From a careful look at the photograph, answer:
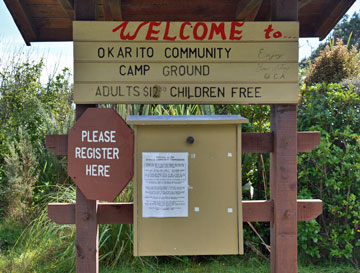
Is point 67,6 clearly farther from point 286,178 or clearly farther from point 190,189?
point 286,178

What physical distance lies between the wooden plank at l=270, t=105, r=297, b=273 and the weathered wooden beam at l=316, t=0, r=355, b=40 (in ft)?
3.14

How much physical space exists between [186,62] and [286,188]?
109 cm

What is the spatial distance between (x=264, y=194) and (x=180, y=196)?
2.12 metres

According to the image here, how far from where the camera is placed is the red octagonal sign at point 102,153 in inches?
86.0

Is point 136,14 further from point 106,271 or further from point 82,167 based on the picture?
point 106,271

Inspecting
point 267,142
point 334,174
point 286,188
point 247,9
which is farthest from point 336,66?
point 286,188

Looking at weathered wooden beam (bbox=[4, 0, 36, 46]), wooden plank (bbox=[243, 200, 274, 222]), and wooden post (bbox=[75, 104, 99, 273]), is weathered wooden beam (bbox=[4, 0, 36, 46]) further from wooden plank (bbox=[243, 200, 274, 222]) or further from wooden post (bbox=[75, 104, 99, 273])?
wooden plank (bbox=[243, 200, 274, 222])

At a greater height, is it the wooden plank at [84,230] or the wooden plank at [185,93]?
the wooden plank at [185,93]

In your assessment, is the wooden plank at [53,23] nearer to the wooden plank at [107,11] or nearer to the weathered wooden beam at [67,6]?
the weathered wooden beam at [67,6]

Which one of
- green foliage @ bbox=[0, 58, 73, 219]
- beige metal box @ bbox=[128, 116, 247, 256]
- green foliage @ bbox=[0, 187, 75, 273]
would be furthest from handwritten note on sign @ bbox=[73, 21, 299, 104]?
green foliage @ bbox=[0, 58, 73, 219]

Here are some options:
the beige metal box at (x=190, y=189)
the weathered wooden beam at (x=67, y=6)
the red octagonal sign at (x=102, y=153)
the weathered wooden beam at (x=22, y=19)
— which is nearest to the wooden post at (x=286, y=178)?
the beige metal box at (x=190, y=189)

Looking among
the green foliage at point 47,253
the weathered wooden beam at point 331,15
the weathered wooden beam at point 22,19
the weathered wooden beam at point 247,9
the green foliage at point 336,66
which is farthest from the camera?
the green foliage at point 336,66

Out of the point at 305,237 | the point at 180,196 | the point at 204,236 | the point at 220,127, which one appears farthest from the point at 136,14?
the point at 305,237

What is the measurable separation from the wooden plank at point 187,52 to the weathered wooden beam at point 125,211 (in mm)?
986
